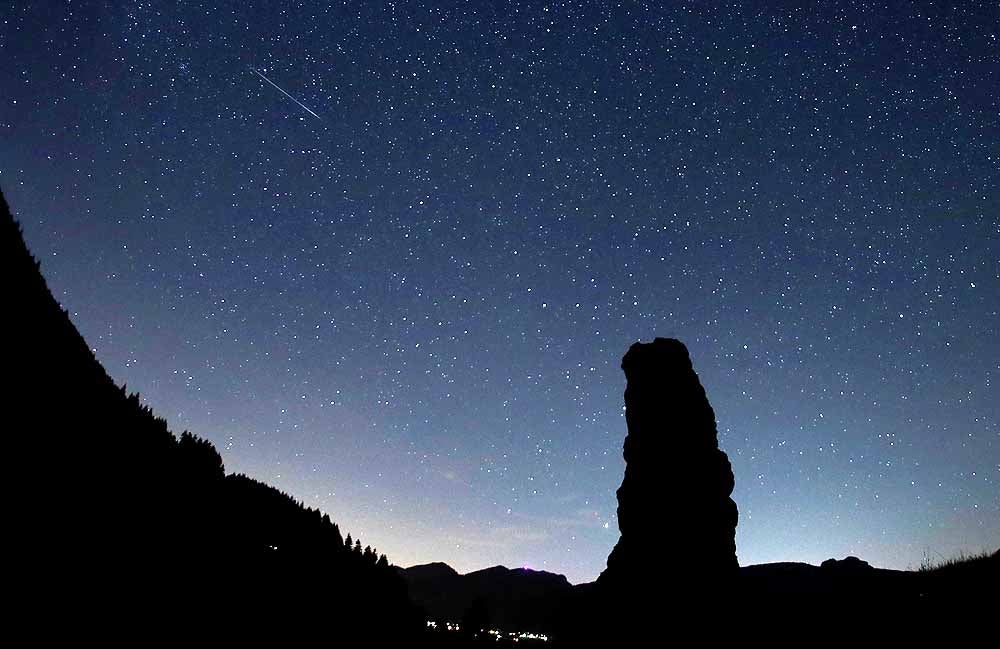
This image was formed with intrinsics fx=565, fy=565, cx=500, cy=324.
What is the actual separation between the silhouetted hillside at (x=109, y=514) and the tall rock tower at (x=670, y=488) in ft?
78.0

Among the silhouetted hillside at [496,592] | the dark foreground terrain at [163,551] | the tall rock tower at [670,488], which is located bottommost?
the silhouetted hillside at [496,592]

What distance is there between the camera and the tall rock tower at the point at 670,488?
34.1 metres

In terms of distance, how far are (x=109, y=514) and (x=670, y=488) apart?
3195 cm

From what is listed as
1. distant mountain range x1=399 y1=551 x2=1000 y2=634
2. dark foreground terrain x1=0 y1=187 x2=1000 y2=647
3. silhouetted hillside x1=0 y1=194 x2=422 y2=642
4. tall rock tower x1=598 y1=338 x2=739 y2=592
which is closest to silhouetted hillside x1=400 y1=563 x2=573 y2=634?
distant mountain range x1=399 y1=551 x2=1000 y2=634

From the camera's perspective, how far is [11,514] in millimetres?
7859

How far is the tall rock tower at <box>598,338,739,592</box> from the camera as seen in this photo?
3406cm

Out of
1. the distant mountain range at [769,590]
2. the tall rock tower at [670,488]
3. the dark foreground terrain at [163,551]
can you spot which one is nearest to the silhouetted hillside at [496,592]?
the distant mountain range at [769,590]

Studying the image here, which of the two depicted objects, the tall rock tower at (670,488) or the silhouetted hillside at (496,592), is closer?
the tall rock tower at (670,488)

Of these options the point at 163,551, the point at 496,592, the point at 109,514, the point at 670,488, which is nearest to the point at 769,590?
the point at 670,488

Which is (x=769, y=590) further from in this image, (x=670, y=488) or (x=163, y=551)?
(x=163, y=551)

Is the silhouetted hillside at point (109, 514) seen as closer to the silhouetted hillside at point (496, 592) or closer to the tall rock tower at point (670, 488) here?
the tall rock tower at point (670, 488)

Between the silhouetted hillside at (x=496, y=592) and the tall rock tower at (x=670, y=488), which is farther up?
the tall rock tower at (x=670, y=488)

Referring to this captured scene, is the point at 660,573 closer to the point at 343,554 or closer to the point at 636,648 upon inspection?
the point at 636,648

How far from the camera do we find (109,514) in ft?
32.0
